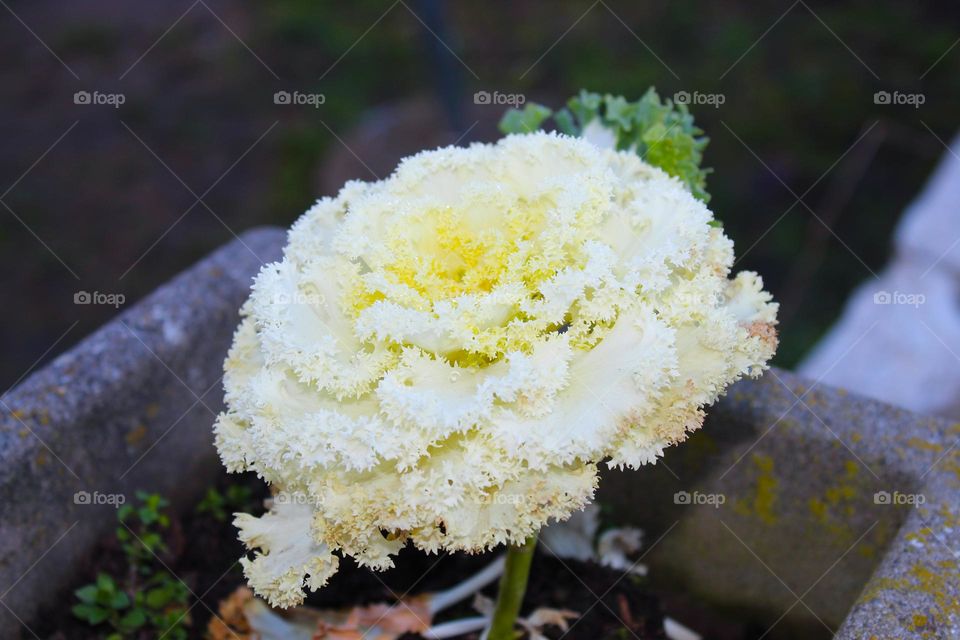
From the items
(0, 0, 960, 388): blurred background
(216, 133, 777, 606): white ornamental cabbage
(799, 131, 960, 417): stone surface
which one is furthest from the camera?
(0, 0, 960, 388): blurred background

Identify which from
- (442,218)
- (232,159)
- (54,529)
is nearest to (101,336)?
(54,529)

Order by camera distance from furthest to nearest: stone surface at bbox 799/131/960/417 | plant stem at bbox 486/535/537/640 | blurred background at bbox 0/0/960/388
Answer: blurred background at bbox 0/0/960/388
stone surface at bbox 799/131/960/417
plant stem at bbox 486/535/537/640

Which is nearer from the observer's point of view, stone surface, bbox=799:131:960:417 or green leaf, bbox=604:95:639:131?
green leaf, bbox=604:95:639:131

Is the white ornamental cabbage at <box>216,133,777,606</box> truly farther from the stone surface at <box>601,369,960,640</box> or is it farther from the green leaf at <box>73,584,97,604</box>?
the green leaf at <box>73,584,97,604</box>

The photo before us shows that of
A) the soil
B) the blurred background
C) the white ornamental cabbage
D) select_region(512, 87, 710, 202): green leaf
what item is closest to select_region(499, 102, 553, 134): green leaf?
select_region(512, 87, 710, 202): green leaf

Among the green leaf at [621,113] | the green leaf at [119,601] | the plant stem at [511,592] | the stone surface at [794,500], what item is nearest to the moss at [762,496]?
the stone surface at [794,500]

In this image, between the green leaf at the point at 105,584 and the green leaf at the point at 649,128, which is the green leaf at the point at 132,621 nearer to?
the green leaf at the point at 105,584

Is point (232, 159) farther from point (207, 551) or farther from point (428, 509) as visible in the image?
point (428, 509)
